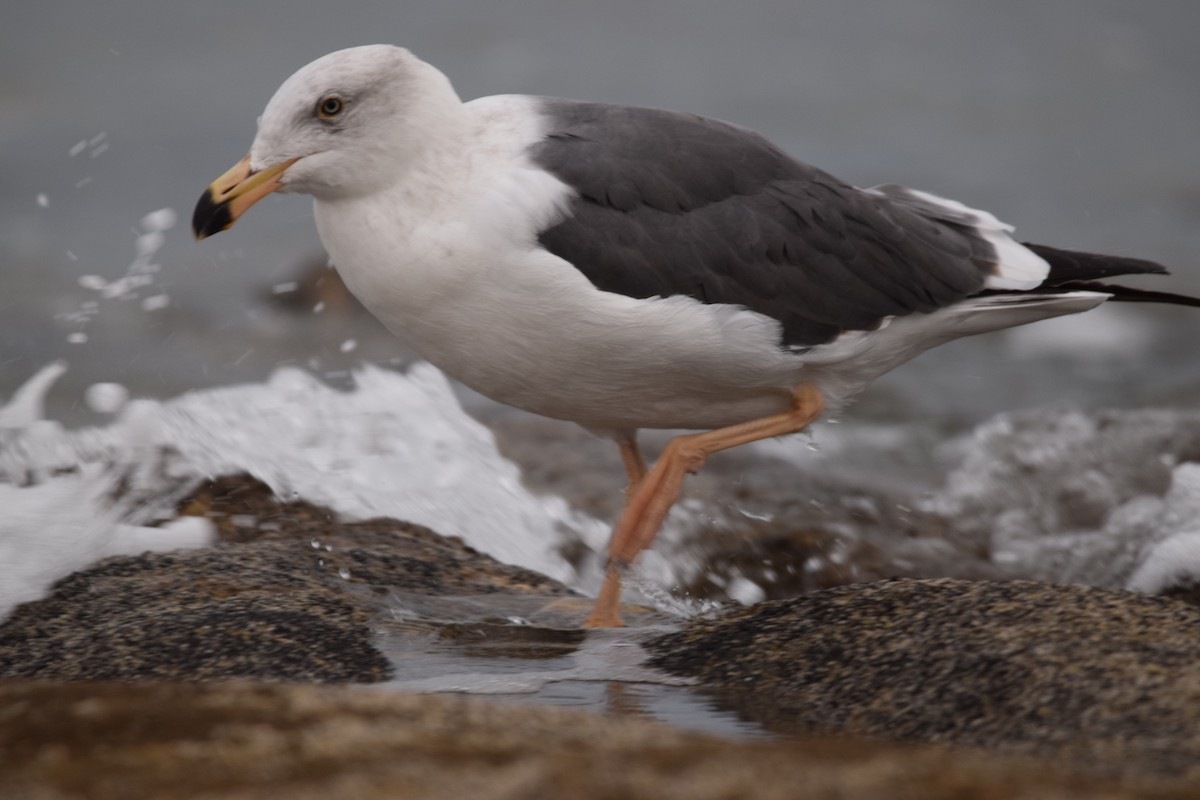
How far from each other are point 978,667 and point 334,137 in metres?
2.55

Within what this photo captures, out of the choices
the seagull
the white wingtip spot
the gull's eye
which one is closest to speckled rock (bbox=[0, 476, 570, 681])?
the seagull

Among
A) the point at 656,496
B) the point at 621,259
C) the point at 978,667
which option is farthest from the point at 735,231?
the point at 978,667

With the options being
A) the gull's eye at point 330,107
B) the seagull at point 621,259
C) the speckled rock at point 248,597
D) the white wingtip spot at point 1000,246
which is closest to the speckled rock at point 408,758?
the speckled rock at point 248,597

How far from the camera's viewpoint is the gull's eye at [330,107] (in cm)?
473

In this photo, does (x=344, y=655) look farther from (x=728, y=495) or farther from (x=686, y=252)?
(x=728, y=495)

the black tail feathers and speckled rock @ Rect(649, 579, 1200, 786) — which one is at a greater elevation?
the black tail feathers

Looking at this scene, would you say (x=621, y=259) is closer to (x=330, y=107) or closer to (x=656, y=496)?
(x=656, y=496)

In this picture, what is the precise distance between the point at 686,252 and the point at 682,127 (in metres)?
0.46

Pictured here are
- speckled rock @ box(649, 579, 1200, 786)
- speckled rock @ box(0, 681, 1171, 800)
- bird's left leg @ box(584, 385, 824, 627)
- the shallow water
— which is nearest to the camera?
speckled rock @ box(0, 681, 1171, 800)

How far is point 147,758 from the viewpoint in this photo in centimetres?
280

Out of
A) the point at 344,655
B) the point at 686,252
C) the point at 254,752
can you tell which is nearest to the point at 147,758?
the point at 254,752

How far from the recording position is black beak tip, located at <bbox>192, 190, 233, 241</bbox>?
469cm

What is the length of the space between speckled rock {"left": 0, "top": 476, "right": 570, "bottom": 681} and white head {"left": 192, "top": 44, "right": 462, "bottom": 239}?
117 cm

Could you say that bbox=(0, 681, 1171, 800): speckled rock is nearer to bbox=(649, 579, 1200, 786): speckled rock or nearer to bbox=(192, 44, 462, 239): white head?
bbox=(649, 579, 1200, 786): speckled rock
